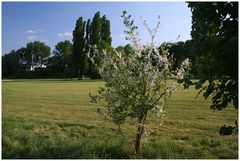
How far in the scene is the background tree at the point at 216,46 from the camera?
4.14m

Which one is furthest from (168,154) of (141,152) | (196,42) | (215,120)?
(215,120)

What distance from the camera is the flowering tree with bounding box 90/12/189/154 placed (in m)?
6.37

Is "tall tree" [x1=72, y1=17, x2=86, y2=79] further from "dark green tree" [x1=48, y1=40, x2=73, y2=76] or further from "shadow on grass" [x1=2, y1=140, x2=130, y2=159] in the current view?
"shadow on grass" [x1=2, y1=140, x2=130, y2=159]

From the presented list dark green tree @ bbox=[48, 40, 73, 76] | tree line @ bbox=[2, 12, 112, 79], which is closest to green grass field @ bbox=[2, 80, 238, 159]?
tree line @ bbox=[2, 12, 112, 79]

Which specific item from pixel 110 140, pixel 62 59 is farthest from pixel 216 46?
pixel 62 59

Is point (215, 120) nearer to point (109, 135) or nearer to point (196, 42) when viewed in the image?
point (109, 135)

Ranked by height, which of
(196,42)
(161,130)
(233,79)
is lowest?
(161,130)

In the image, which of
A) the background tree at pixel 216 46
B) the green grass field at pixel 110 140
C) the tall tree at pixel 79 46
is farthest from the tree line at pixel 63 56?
the background tree at pixel 216 46

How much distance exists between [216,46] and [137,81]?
239 centimetres

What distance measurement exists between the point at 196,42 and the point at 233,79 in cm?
64

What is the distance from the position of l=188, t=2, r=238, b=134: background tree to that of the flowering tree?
176 centimetres

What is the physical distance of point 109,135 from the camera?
8.72 meters

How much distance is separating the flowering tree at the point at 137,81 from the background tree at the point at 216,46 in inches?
69.2

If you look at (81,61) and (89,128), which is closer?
(89,128)
